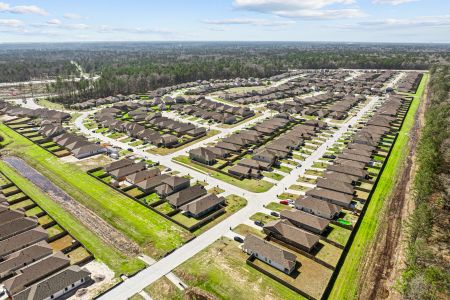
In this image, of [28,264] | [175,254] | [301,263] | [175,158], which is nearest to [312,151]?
[175,158]

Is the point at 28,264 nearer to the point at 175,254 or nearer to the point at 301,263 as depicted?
the point at 175,254

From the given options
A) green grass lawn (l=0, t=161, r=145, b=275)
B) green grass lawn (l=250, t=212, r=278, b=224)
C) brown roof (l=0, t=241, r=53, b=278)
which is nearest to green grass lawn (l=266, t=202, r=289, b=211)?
green grass lawn (l=250, t=212, r=278, b=224)

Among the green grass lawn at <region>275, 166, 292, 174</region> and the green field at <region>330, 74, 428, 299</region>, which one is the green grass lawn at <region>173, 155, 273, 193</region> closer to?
the green grass lawn at <region>275, 166, 292, 174</region>

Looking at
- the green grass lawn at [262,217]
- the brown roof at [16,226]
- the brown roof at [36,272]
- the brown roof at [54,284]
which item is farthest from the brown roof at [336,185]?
the brown roof at [16,226]

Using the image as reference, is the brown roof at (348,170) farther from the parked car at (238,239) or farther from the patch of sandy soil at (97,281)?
the patch of sandy soil at (97,281)

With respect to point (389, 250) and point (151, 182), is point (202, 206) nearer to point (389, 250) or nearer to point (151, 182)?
point (151, 182)

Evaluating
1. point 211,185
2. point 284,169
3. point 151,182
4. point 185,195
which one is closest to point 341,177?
point 284,169
